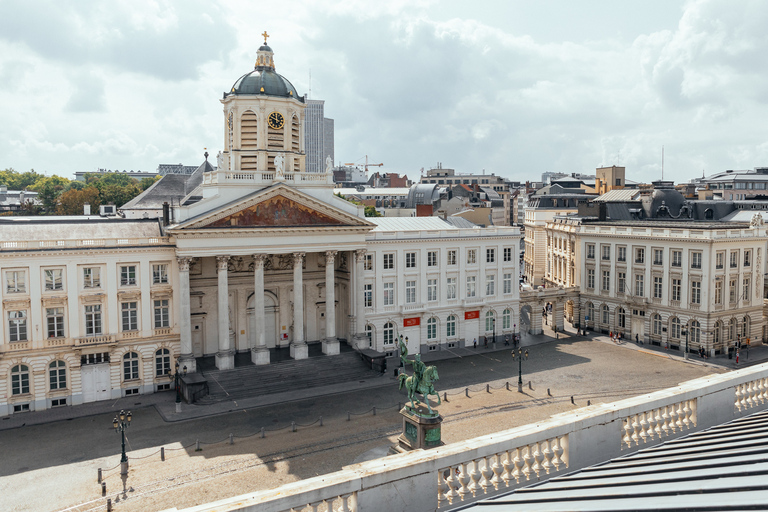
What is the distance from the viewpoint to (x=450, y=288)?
6356cm

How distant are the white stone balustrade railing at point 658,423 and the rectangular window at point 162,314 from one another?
43.9m

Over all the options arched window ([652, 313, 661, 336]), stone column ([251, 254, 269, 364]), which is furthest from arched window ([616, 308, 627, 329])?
stone column ([251, 254, 269, 364])

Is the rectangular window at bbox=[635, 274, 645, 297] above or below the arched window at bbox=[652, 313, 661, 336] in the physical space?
above

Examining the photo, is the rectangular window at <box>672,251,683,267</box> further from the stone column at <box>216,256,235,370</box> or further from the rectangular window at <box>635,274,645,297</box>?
the stone column at <box>216,256,235,370</box>

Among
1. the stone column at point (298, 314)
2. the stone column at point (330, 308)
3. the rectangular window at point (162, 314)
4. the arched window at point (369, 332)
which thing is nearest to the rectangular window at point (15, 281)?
the rectangular window at point (162, 314)

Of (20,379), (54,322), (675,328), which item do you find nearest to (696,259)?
(675,328)

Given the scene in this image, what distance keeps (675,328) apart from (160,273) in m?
51.0

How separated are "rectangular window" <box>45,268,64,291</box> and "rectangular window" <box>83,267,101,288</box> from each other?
165cm

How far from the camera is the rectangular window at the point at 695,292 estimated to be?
199 feet

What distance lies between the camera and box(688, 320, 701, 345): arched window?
61.0 m

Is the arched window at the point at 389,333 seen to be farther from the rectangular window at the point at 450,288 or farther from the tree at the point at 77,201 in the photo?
the tree at the point at 77,201

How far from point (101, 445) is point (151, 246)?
Answer: 1661 cm

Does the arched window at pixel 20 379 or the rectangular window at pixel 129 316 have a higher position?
the rectangular window at pixel 129 316

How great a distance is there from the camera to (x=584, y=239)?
240 feet
